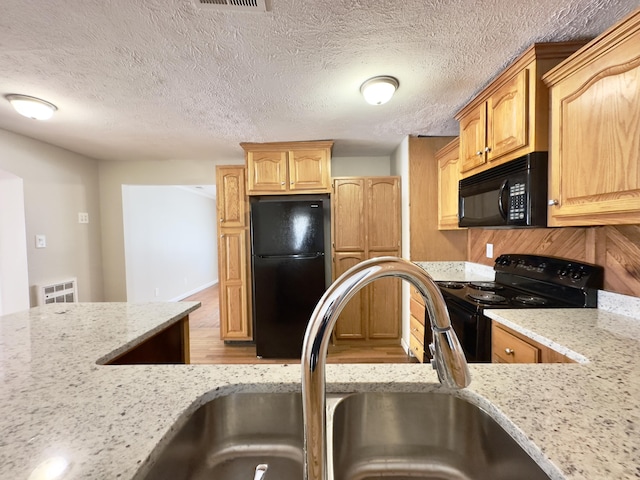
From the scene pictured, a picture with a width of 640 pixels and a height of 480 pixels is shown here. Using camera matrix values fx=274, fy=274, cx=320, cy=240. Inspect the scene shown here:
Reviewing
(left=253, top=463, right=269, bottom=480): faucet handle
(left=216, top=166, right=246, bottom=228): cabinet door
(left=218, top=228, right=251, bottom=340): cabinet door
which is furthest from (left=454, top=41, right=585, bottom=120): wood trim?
(left=218, top=228, right=251, bottom=340): cabinet door

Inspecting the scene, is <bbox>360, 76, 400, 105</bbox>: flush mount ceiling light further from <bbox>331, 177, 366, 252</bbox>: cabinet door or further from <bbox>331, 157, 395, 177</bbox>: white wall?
<bbox>331, 157, 395, 177</bbox>: white wall

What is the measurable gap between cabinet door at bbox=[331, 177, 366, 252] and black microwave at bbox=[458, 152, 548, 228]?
1187 millimetres

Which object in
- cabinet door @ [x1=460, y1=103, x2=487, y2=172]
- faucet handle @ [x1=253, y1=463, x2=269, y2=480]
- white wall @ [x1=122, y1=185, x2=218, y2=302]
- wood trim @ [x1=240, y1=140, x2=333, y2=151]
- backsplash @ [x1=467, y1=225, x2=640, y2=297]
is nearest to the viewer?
faucet handle @ [x1=253, y1=463, x2=269, y2=480]

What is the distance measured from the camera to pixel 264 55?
4.77ft

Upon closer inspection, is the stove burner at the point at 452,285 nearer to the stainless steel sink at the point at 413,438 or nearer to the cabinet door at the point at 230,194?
the stainless steel sink at the point at 413,438

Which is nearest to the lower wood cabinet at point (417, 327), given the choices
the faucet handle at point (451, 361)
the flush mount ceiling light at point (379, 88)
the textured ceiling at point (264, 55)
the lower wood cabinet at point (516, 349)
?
the lower wood cabinet at point (516, 349)

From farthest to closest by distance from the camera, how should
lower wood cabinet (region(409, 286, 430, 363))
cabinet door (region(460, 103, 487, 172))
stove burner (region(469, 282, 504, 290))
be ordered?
1. lower wood cabinet (region(409, 286, 430, 363))
2. stove burner (region(469, 282, 504, 290))
3. cabinet door (region(460, 103, 487, 172))

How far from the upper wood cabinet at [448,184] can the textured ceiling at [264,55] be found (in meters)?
0.27

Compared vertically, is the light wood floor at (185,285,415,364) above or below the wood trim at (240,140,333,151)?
below

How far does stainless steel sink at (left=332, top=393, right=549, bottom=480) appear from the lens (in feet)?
2.07

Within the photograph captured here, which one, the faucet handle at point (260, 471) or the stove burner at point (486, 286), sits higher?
the stove burner at point (486, 286)

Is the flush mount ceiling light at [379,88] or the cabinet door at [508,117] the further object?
the flush mount ceiling light at [379,88]

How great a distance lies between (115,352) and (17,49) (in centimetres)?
166

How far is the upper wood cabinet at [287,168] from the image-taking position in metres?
2.88
